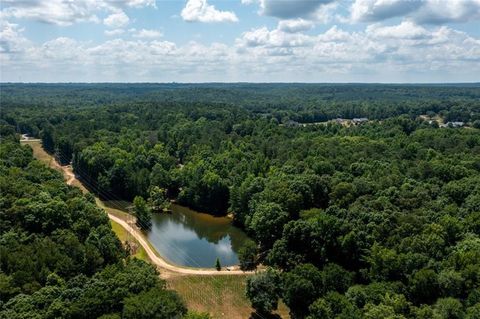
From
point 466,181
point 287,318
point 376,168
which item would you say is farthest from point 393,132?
point 287,318

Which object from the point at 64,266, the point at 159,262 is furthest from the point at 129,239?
the point at 64,266

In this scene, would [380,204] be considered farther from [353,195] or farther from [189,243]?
[189,243]

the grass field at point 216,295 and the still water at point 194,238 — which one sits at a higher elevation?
the grass field at point 216,295

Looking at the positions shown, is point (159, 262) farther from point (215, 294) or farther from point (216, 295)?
point (216, 295)

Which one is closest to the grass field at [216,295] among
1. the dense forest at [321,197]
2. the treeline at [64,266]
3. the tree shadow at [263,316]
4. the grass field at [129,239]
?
the tree shadow at [263,316]

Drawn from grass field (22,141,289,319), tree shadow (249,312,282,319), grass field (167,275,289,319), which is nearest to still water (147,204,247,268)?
grass field (22,141,289,319)

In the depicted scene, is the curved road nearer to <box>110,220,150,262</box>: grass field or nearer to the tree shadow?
<box>110,220,150,262</box>: grass field

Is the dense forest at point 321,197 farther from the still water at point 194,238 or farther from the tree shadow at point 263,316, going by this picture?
the still water at point 194,238
